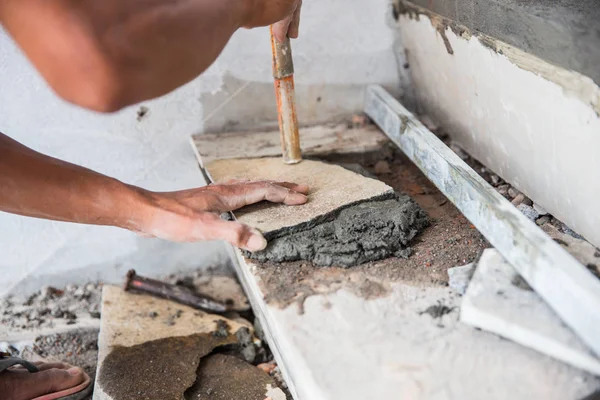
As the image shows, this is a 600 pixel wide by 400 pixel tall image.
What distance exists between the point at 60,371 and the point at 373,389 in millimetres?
Answer: 1462

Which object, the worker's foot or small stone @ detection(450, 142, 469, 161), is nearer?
the worker's foot

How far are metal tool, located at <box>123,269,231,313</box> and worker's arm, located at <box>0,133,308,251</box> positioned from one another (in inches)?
36.4

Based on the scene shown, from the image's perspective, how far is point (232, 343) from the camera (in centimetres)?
248

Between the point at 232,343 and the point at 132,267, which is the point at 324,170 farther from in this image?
the point at 132,267

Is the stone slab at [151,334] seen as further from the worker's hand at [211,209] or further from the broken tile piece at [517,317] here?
the broken tile piece at [517,317]

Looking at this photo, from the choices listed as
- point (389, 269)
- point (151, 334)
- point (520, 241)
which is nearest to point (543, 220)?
point (520, 241)

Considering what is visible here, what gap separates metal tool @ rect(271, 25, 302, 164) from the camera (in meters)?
2.12

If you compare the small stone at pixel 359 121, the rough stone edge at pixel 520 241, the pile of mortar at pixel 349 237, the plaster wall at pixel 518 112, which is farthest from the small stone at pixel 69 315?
the plaster wall at pixel 518 112

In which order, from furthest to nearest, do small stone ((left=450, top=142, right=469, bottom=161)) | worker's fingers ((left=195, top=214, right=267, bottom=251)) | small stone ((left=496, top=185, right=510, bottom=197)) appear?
small stone ((left=450, top=142, right=469, bottom=161))
small stone ((left=496, top=185, right=510, bottom=197))
worker's fingers ((left=195, top=214, right=267, bottom=251))

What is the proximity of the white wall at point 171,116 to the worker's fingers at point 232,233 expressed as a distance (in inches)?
43.0

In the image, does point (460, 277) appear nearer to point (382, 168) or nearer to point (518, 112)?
point (518, 112)

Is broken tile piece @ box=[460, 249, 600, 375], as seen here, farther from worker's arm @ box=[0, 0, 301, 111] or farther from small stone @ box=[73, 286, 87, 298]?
small stone @ box=[73, 286, 87, 298]

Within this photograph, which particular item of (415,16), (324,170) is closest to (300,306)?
(324,170)

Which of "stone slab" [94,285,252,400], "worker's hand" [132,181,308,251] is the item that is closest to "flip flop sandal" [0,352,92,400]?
"stone slab" [94,285,252,400]
